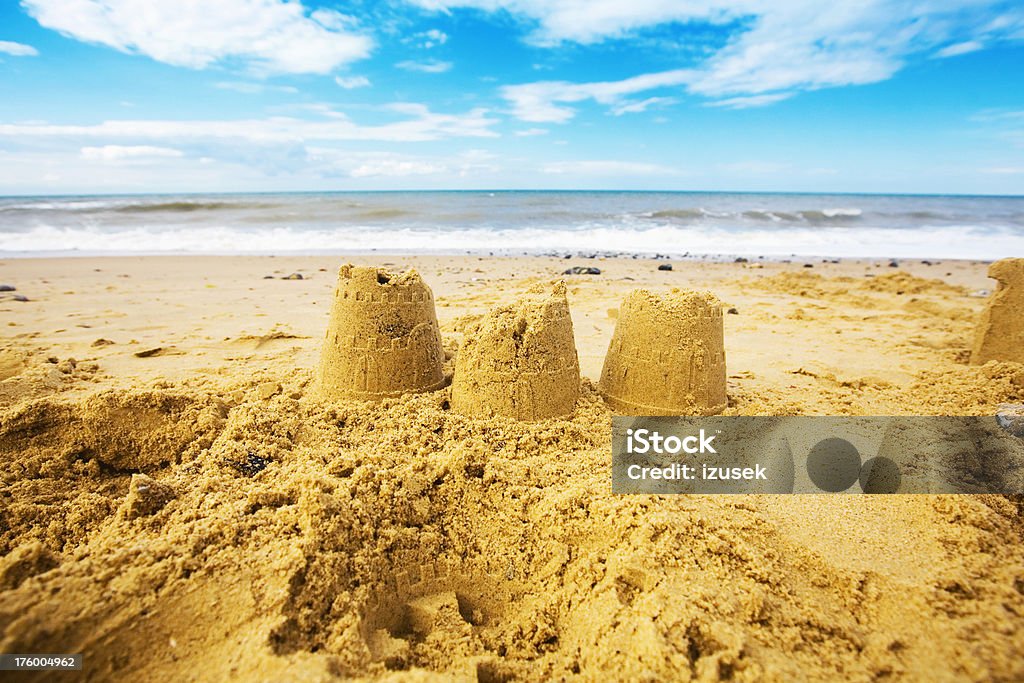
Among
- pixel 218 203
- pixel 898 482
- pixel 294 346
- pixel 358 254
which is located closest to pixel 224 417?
pixel 294 346

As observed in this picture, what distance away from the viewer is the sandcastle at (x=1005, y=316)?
12.2ft

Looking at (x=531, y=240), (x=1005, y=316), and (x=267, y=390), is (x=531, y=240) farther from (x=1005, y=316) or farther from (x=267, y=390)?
(x=267, y=390)

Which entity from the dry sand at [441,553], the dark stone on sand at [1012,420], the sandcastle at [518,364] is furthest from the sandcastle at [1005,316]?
the sandcastle at [518,364]

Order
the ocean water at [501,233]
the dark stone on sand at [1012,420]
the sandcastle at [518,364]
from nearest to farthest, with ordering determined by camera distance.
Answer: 1. the dark stone on sand at [1012,420]
2. the sandcastle at [518,364]
3. the ocean water at [501,233]

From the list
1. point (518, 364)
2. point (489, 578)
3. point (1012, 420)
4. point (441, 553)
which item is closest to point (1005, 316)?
point (1012, 420)

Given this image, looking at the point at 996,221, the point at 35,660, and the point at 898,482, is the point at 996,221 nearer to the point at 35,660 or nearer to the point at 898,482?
the point at 898,482

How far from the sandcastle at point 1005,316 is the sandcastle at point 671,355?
2.52m

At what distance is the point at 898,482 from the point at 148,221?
1990cm

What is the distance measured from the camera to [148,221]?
16.6 m

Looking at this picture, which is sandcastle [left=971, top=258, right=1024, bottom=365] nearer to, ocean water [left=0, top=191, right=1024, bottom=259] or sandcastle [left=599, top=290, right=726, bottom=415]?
sandcastle [left=599, top=290, right=726, bottom=415]

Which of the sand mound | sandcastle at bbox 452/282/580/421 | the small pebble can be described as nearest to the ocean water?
the small pebble

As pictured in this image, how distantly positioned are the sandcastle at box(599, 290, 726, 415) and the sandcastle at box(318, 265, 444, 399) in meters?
1.11

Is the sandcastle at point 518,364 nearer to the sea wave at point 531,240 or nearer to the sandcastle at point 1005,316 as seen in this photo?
the sandcastle at point 1005,316

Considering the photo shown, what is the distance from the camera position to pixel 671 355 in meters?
2.72
